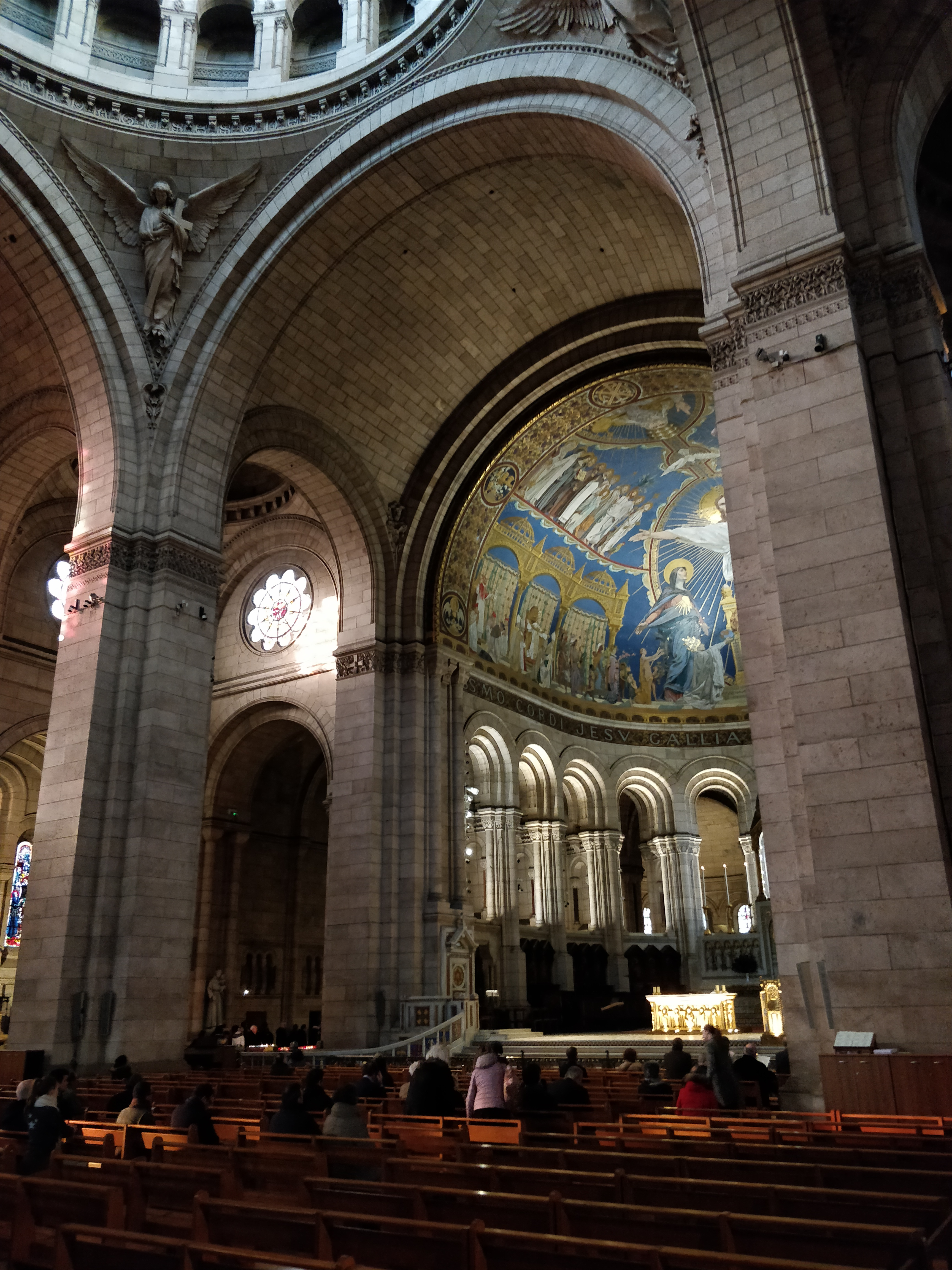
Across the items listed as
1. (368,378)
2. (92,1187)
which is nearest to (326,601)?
(368,378)

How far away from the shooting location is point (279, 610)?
23.7m

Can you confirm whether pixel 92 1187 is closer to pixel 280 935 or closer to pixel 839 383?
pixel 839 383

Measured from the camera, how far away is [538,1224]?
3418mm

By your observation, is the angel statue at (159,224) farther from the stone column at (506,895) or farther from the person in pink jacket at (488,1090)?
the person in pink jacket at (488,1090)

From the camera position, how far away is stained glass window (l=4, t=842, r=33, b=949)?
2228cm

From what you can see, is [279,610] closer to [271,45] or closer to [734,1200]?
[271,45]

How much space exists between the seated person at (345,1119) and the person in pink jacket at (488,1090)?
2.98 ft

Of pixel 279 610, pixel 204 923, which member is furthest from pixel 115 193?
pixel 204 923

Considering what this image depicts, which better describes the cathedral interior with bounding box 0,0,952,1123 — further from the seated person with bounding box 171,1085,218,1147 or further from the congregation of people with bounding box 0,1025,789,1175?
the seated person with bounding box 171,1085,218,1147

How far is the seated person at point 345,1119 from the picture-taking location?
5.70 meters

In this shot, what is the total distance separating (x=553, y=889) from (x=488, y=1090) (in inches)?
745

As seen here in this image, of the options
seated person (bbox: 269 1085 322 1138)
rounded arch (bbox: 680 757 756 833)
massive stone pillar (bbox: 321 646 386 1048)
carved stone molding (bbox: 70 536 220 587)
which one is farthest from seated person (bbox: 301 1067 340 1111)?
rounded arch (bbox: 680 757 756 833)

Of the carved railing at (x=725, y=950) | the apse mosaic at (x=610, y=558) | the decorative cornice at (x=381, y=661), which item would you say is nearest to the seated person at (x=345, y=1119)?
the decorative cornice at (x=381, y=661)

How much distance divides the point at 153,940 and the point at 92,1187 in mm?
10603
